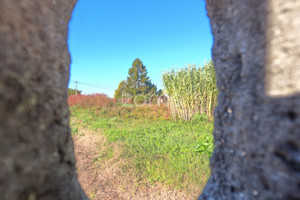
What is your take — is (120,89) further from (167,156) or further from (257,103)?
(257,103)

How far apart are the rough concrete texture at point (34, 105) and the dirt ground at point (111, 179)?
87.5 inches

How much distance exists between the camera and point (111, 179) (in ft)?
10.9

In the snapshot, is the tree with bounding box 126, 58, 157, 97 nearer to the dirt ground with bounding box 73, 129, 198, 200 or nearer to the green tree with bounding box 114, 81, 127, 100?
the green tree with bounding box 114, 81, 127, 100

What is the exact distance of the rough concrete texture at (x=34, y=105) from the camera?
59 centimetres

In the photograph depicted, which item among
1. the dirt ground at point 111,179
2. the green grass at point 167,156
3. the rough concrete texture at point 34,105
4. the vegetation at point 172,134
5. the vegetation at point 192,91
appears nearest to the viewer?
the rough concrete texture at point 34,105

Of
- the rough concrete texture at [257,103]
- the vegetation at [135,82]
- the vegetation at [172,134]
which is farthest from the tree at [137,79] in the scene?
the rough concrete texture at [257,103]

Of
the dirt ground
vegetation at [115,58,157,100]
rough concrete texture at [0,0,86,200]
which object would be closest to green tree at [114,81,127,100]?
vegetation at [115,58,157,100]

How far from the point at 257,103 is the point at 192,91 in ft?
25.5

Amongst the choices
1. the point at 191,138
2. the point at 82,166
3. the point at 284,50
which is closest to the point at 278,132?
the point at 284,50

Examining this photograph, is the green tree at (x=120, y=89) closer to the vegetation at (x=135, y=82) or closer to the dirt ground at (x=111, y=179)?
the vegetation at (x=135, y=82)

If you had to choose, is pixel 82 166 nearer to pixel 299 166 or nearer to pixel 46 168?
pixel 46 168

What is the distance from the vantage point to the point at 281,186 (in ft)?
2.13

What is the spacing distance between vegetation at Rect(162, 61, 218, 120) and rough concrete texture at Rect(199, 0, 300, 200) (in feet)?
23.9

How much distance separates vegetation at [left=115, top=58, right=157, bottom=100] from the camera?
29250 mm
